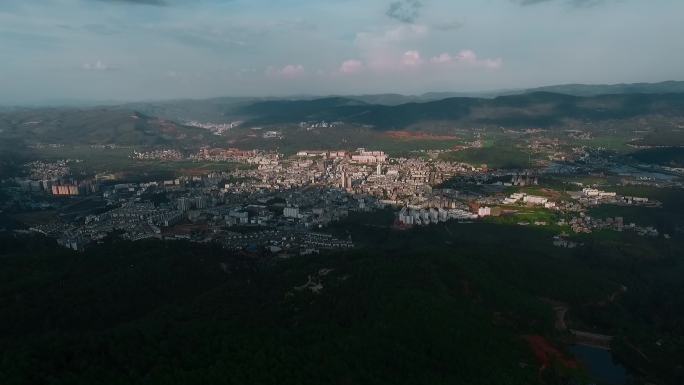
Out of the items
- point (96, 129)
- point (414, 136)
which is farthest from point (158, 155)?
point (414, 136)

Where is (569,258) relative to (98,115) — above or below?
below

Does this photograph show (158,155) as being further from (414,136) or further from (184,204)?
(414,136)

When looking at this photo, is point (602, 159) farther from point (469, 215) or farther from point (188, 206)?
point (188, 206)

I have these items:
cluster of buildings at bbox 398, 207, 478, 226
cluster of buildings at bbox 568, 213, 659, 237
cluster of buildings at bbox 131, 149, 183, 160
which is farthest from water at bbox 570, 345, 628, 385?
cluster of buildings at bbox 131, 149, 183, 160


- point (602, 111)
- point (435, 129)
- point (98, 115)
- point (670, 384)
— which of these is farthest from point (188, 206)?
point (602, 111)

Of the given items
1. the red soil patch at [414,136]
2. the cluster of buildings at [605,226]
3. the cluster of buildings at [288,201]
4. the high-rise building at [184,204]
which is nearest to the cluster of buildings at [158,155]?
the cluster of buildings at [288,201]

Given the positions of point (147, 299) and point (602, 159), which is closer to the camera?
point (147, 299)

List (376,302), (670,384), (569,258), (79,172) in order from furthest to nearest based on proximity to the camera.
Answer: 1. (79,172)
2. (569,258)
3. (376,302)
4. (670,384)

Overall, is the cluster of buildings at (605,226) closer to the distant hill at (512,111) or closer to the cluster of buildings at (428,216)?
the cluster of buildings at (428,216)

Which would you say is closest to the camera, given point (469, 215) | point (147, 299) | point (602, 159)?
point (147, 299)
